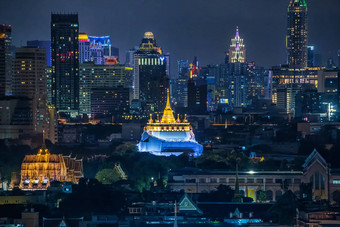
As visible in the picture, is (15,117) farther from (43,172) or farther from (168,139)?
(43,172)

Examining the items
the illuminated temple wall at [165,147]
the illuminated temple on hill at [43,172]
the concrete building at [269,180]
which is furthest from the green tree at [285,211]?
the illuminated temple wall at [165,147]

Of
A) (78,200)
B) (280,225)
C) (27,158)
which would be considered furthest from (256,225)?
(27,158)

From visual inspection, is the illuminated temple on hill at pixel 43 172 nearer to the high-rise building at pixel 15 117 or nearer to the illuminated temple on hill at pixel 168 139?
the illuminated temple on hill at pixel 168 139

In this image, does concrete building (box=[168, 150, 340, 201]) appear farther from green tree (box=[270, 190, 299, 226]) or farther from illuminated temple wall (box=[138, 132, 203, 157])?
illuminated temple wall (box=[138, 132, 203, 157])

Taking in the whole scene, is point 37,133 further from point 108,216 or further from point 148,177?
point 108,216

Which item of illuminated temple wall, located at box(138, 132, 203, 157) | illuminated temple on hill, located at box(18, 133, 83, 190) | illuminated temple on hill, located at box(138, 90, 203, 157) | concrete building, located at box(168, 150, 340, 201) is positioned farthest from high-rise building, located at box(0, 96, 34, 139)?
concrete building, located at box(168, 150, 340, 201)
